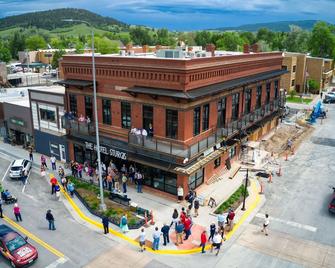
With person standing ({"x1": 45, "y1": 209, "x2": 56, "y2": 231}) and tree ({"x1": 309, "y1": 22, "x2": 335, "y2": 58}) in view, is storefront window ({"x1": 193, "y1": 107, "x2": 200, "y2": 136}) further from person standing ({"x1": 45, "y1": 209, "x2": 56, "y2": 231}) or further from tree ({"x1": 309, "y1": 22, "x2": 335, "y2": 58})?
tree ({"x1": 309, "y1": 22, "x2": 335, "y2": 58})

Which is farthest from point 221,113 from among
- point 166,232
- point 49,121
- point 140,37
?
point 140,37

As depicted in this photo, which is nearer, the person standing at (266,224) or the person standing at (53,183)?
the person standing at (266,224)

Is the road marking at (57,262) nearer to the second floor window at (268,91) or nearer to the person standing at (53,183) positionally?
the person standing at (53,183)

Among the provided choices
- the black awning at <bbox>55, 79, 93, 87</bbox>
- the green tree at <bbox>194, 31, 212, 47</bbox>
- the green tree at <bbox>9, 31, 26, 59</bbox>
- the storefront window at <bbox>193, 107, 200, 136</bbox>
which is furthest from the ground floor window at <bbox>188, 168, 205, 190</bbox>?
the green tree at <bbox>9, 31, 26, 59</bbox>

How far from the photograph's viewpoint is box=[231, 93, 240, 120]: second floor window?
31444 mm

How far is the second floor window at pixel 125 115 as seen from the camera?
2719 cm

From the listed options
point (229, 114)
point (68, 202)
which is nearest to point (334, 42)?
point (229, 114)

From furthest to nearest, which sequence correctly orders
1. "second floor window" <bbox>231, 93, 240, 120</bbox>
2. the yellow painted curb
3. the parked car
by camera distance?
"second floor window" <bbox>231, 93, 240, 120</bbox> → the parked car → the yellow painted curb

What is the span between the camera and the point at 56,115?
33.3m

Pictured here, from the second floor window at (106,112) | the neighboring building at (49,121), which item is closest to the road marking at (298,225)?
the second floor window at (106,112)

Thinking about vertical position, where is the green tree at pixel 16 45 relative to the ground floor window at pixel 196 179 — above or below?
above

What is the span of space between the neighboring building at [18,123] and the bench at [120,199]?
16.3m

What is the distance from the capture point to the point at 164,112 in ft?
82.1

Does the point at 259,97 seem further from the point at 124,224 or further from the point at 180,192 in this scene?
the point at 124,224
